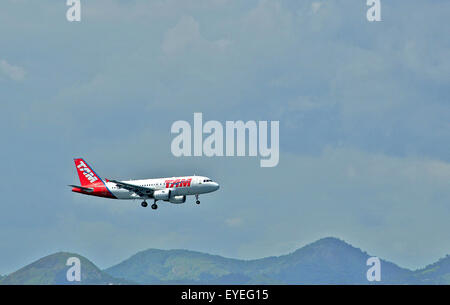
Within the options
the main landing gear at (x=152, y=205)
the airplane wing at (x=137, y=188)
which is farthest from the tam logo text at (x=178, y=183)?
the main landing gear at (x=152, y=205)

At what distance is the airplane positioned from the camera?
178m

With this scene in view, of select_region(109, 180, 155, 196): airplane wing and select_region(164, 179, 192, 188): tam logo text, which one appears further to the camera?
select_region(109, 180, 155, 196): airplane wing

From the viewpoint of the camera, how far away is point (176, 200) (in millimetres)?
184625

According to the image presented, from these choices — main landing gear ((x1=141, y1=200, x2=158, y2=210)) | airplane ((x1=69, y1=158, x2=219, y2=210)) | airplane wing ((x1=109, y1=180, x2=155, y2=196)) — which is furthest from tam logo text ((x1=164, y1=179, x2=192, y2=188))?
main landing gear ((x1=141, y1=200, x2=158, y2=210))

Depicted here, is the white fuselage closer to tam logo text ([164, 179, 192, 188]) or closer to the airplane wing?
tam logo text ([164, 179, 192, 188])

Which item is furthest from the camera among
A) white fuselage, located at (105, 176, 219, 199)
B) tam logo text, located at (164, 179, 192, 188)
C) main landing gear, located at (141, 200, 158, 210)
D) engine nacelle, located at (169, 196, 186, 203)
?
main landing gear, located at (141, 200, 158, 210)

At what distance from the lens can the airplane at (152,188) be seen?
178 m

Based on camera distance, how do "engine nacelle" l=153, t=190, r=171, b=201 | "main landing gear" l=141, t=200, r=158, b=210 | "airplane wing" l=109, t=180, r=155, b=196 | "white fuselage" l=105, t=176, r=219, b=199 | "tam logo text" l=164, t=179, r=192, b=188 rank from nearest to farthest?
"white fuselage" l=105, t=176, r=219, b=199 < "tam logo text" l=164, t=179, r=192, b=188 < "engine nacelle" l=153, t=190, r=171, b=201 < "airplane wing" l=109, t=180, r=155, b=196 < "main landing gear" l=141, t=200, r=158, b=210

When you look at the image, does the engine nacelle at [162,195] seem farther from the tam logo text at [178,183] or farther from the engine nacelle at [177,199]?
the tam logo text at [178,183]

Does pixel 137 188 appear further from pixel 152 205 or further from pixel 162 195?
pixel 162 195
